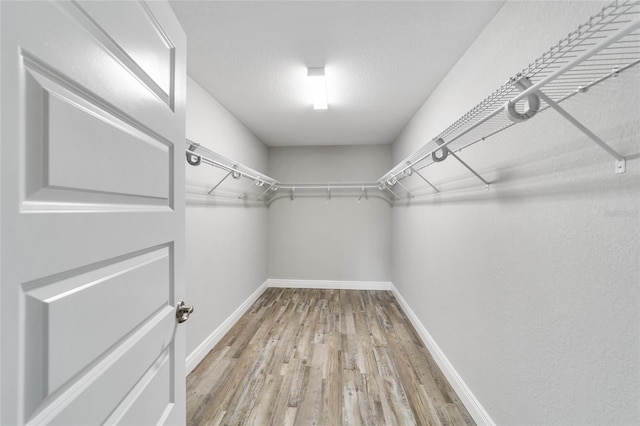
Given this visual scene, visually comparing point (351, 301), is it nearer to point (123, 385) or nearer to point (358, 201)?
point (358, 201)

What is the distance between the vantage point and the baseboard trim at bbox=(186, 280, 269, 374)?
1.95 metres

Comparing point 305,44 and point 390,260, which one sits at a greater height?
point 305,44

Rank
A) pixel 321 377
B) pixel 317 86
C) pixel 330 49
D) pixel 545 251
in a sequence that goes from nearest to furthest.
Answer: pixel 545 251
pixel 330 49
pixel 321 377
pixel 317 86

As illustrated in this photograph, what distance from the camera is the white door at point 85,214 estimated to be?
0.40 m

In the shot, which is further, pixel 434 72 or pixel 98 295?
pixel 434 72

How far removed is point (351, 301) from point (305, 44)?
9.63 feet

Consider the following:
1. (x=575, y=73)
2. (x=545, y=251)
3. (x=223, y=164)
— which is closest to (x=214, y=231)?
(x=223, y=164)

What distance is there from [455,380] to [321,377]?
2.96 ft

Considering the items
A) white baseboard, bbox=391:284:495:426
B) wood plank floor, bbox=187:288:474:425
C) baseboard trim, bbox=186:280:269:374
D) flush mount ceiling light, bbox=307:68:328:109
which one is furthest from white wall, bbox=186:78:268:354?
white baseboard, bbox=391:284:495:426

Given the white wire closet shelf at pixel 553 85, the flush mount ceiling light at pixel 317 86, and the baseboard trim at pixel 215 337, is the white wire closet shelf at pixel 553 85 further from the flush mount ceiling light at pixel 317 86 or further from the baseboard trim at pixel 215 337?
the baseboard trim at pixel 215 337

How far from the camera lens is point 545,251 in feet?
3.36

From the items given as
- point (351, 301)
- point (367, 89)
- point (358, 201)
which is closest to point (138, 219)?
point (367, 89)

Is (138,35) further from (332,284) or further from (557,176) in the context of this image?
(332,284)

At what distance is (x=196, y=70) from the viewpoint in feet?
6.20
